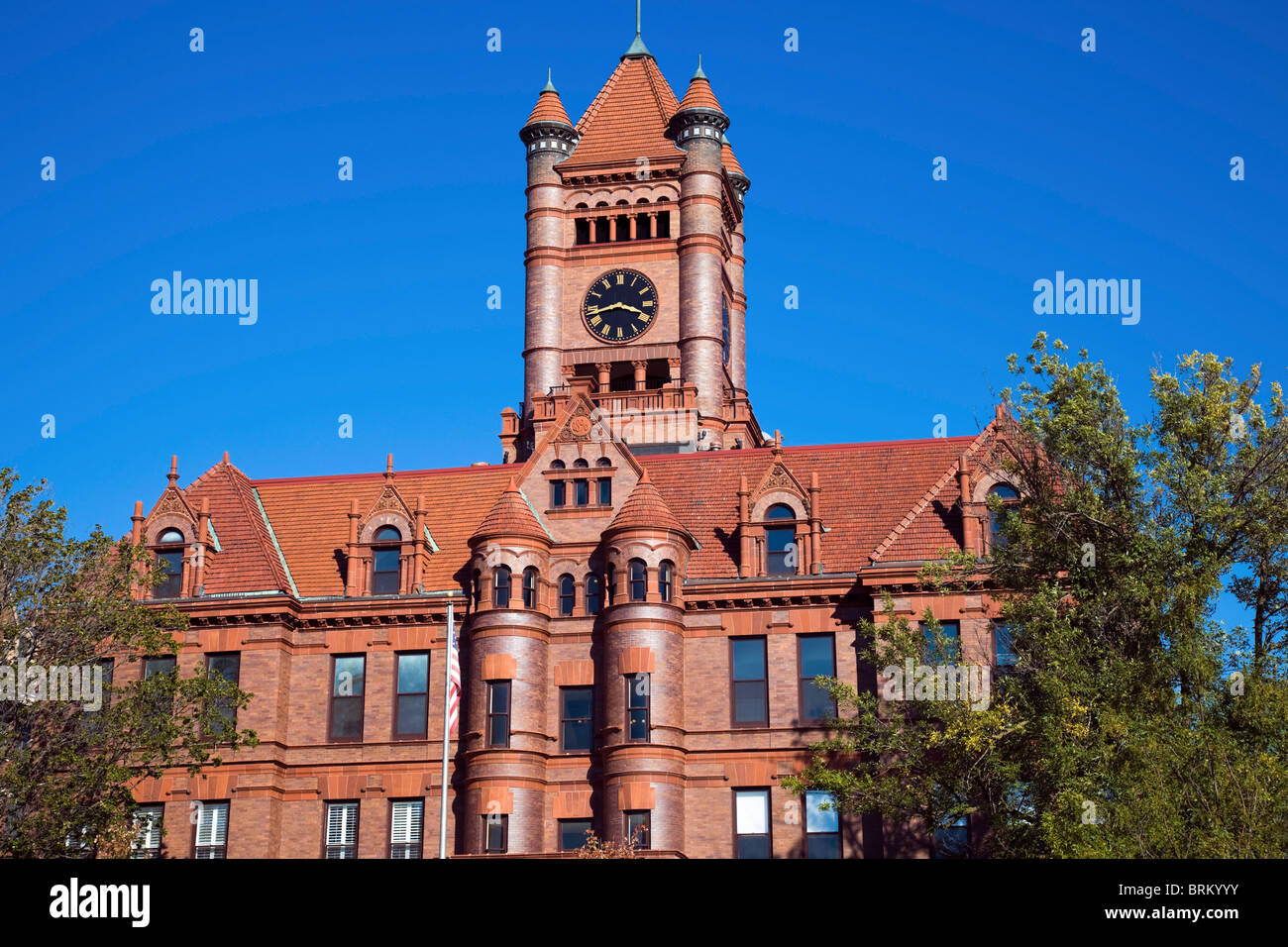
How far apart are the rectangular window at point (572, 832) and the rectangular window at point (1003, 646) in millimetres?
12395

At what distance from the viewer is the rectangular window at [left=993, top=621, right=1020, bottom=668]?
42.3 m

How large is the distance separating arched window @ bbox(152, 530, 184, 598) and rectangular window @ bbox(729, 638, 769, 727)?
1735 cm

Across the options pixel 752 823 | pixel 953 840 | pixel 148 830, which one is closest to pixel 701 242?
pixel 752 823

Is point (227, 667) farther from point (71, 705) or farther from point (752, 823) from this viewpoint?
point (752, 823)

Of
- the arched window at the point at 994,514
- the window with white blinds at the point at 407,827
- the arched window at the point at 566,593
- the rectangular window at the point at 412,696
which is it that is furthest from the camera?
the arched window at the point at 566,593

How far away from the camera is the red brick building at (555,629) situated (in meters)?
44.7

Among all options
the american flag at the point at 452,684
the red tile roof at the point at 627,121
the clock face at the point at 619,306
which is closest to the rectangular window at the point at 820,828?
the american flag at the point at 452,684

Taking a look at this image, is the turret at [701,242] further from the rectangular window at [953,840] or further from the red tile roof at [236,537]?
the rectangular window at [953,840]

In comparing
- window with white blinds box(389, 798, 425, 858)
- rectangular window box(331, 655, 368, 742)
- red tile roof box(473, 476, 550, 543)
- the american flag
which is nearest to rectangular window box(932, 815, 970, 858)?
the american flag

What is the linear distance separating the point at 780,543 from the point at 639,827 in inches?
386

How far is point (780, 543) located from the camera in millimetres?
47938
